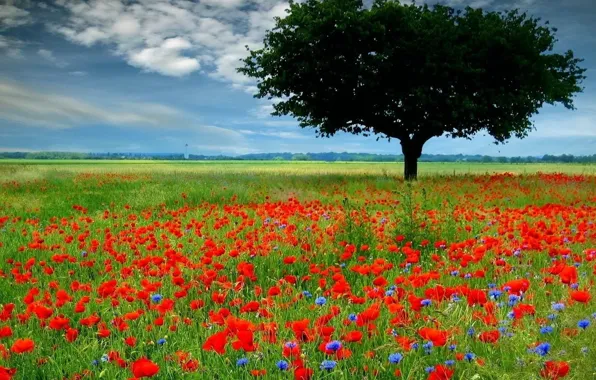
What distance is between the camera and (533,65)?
70.0 ft

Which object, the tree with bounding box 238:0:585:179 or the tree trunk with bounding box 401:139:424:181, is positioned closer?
the tree with bounding box 238:0:585:179

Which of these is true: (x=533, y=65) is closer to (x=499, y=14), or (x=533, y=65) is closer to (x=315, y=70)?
(x=499, y=14)

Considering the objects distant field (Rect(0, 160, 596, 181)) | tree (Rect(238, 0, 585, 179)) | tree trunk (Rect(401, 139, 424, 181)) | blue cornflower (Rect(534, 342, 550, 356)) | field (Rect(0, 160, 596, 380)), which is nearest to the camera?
blue cornflower (Rect(534, 342, 550, 356))

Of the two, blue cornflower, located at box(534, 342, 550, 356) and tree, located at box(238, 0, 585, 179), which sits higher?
tree, located at box(238, 0, 585, 179)

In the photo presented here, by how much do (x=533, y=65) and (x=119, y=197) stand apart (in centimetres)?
1853

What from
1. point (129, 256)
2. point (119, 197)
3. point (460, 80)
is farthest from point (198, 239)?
point (460, 80)

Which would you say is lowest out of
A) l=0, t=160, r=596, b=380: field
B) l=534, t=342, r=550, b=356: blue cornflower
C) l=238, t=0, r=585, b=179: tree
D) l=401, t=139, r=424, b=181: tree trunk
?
l=0, t=160, r=596, b=380: field

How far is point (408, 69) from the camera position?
21.5 meters

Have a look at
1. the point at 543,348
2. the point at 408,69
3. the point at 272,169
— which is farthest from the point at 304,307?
the point at 272,169

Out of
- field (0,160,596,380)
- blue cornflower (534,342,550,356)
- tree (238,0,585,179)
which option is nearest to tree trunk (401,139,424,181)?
tree (238,0,585,179)

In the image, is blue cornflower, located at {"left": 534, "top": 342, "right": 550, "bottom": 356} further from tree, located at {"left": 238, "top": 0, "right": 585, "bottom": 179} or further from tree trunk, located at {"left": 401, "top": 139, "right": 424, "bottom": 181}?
tree trunk, located at {"left": 401, "top": 139, "right": 424, "bottom": 181}

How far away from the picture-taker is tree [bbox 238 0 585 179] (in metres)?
20.2

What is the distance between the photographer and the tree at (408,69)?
20.2 metres

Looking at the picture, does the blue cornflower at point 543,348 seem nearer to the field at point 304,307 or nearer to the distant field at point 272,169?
the field at point 304,307
